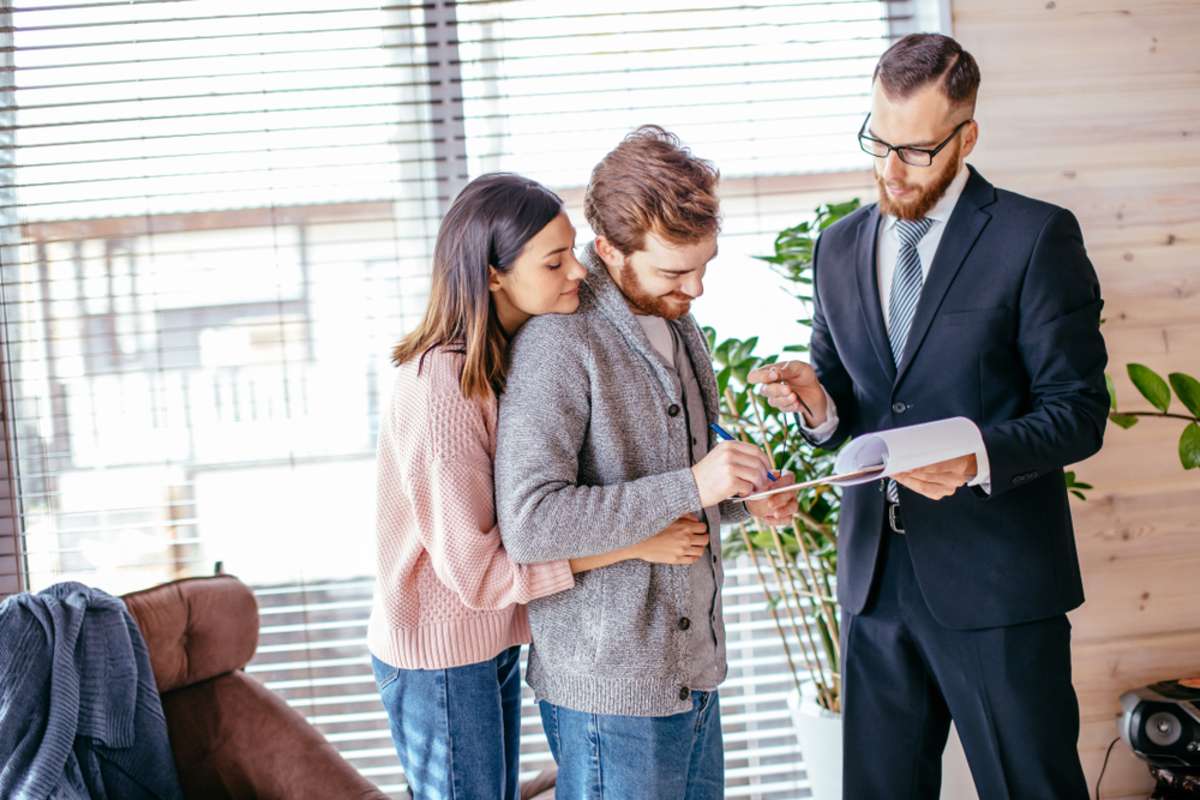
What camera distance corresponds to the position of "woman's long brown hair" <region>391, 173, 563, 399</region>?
53.4 inches

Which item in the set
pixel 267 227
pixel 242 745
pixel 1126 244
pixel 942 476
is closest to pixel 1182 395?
pixel 1126 244

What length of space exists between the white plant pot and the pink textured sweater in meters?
0.96

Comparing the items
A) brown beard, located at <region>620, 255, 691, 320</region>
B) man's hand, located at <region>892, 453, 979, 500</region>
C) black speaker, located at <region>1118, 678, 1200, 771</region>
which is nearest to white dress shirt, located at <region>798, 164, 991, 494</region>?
man's hand, located at <region>892, 453, 979, 500</region>

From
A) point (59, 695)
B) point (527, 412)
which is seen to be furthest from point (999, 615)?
point (59, 695)

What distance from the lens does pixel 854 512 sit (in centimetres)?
172

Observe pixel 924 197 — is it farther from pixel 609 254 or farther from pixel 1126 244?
pixel 1126 244

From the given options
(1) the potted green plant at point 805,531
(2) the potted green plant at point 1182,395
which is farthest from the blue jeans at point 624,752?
(2) the potted green plant at point 1182,395

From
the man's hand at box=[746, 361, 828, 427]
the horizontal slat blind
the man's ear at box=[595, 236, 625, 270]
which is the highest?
the horizontal slat blind

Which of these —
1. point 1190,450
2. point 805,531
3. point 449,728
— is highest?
point 1190,450

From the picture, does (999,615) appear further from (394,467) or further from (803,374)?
(394,467)

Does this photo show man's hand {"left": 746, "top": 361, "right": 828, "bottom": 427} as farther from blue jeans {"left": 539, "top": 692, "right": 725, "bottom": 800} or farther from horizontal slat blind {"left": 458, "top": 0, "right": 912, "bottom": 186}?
horizontal slat blind {"left": 458, "top": 0, "right": 912, "bottom": 186}

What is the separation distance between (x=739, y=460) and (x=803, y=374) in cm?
49

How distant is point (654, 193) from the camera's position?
129 cm

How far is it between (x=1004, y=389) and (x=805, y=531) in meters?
0.78
